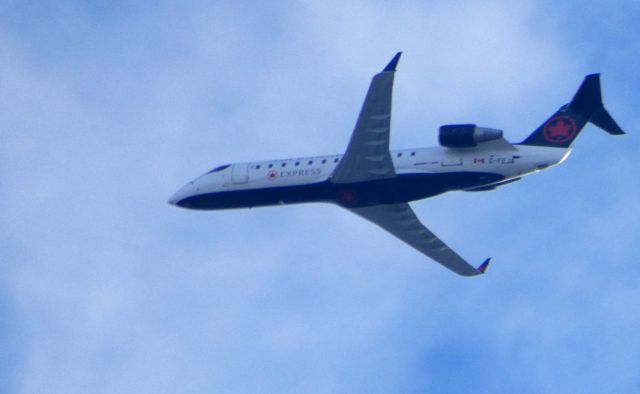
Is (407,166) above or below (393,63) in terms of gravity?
below

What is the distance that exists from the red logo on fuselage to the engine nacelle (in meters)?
2.17

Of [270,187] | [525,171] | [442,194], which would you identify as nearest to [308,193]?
[270,187]

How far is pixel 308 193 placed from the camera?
61594 mm

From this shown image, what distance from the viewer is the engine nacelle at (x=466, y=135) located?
58438mm

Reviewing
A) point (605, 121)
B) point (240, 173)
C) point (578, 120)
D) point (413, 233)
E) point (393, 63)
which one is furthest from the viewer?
point (413, 233)

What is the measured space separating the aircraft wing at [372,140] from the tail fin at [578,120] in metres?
6.17

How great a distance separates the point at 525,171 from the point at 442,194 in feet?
12.7

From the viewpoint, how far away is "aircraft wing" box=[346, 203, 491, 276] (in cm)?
6297

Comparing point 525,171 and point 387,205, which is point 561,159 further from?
point 387,205

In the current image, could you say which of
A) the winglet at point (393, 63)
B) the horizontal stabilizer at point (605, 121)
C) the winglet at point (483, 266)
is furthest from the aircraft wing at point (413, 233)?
the horizontal stabilizer at point (605, 121)

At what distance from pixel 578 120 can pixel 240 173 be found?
602 inches

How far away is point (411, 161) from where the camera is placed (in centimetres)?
5975

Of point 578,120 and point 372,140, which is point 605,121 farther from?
point 372,140

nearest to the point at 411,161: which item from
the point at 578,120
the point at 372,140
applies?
the point at 372,140
